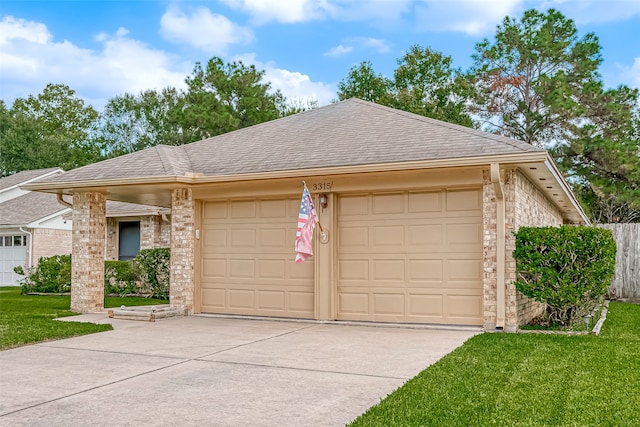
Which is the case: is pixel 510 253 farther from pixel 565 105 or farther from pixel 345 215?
pixel 565 105

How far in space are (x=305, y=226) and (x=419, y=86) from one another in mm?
21408

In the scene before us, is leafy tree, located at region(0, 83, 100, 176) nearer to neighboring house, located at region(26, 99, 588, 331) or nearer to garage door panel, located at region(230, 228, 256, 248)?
neighboring house, located at region(26, 99, 588, 331)

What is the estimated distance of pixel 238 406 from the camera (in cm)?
484

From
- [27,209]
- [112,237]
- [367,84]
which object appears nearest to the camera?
[112,237]

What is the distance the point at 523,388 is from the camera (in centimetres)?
530

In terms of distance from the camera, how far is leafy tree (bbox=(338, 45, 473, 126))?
1065 inches

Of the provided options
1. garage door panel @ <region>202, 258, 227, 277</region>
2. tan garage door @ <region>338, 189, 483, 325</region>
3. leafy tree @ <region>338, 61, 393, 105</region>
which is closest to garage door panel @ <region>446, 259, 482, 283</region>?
tan garage door @ <region>338, 189, 483, 325</region>

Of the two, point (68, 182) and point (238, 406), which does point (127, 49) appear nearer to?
point (68, 182)

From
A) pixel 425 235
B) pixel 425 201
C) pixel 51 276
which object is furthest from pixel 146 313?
pixel 51 276

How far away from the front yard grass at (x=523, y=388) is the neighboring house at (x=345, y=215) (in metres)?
1.82

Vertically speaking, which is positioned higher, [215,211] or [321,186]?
[321,186]

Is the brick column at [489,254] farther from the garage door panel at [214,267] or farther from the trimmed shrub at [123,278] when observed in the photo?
the trimmed shrub at [123,278]

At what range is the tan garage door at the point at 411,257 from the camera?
9352 mm

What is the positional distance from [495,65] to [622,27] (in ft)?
28.5
